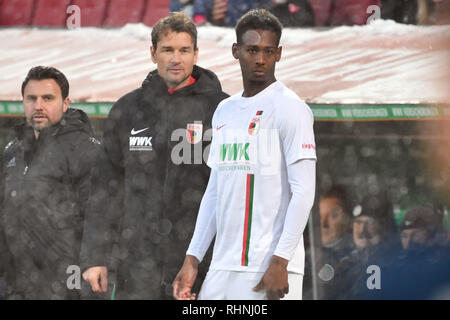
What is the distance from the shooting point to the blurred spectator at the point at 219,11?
863 cm

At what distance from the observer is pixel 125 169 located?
16.2 ft

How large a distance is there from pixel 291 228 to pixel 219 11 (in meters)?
5.04

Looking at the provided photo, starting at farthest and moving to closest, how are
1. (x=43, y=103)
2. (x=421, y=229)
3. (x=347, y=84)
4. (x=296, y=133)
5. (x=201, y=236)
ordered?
(x=347, y=84) → (x=421, y=229) → (x=43, y=103) → (x=201, y=236) → (x=296, y=133)

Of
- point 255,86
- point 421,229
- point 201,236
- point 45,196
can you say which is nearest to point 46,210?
point 45,196

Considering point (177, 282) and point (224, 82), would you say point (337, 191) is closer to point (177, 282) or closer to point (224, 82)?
point (224, 82)

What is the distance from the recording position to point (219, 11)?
868 cm

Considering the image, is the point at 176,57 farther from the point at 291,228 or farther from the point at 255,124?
the point at 291,228

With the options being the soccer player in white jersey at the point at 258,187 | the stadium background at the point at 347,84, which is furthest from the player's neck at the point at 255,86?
the stadium background at the point at 347,84

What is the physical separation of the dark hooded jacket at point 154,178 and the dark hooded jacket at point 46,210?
505mm

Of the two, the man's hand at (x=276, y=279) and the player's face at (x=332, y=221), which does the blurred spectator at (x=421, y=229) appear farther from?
the man's hand at (x=276, y=279)

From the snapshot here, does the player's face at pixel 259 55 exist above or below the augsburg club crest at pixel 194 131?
above

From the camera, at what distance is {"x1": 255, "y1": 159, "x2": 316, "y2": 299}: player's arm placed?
3.89 m

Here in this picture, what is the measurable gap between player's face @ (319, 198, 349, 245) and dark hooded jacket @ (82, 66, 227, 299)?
2.60m

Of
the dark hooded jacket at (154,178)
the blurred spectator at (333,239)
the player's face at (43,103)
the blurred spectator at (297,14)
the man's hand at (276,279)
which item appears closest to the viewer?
the man's hand at (276,279)
